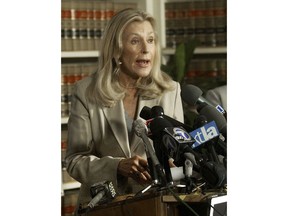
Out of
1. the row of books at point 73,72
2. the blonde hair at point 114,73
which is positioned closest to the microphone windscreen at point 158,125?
the blonde hair at point 114,73

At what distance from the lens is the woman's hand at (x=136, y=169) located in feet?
6.44

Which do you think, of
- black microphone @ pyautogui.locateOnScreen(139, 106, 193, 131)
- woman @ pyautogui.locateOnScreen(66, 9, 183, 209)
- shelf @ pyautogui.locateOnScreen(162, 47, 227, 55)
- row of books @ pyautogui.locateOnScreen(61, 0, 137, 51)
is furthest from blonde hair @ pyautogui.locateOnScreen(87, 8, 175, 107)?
shelf @ pyautogui.locateOnScreen(162, 47, 227, 55)

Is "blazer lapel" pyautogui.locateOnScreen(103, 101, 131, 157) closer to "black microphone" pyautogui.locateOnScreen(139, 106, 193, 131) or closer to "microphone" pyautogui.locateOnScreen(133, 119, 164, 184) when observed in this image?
"black microphone" pyautogui.locateOnScreen(139, 106, 193, 131)

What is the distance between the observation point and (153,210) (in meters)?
1.75

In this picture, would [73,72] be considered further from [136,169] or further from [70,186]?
[136,169]

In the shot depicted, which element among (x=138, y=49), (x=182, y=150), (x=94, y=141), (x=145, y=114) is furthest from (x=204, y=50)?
(x=182, y=150)

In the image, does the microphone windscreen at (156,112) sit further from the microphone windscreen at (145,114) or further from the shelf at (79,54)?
the shelf at (79,54)

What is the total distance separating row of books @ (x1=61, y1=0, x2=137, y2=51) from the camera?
3.27 meters
